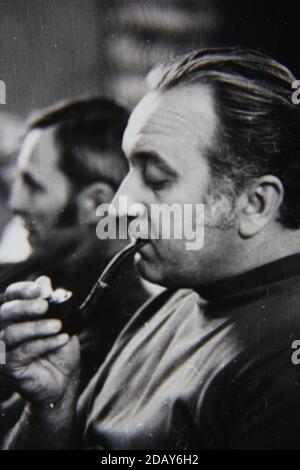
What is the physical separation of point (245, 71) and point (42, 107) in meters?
0.45

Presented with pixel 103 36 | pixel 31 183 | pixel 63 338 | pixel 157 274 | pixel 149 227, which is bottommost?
pixel 63 338

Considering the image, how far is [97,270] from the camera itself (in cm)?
128

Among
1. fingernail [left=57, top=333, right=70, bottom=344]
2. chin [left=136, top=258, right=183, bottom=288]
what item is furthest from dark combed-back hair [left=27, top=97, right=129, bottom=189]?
fingernail [left=57, top=333, right=70, bottom=344]

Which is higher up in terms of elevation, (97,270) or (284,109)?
(284,109)

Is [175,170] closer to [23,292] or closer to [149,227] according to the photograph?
[149,227]

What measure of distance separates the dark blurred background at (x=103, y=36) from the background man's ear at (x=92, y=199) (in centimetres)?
19

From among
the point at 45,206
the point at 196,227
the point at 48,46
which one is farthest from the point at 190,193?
the point at 48,46

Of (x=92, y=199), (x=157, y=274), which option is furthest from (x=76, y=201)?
(x=157, y=274)

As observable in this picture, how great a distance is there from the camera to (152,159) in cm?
122

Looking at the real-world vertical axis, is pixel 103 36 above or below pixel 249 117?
above

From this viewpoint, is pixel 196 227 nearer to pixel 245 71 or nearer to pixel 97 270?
pixel 97 270

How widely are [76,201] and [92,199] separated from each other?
4 cm

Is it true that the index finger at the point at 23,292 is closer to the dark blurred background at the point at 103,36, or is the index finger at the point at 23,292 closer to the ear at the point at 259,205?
the dark blurred background at the point at 103,36

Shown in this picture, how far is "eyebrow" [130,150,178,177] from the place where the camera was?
3.97 ft
